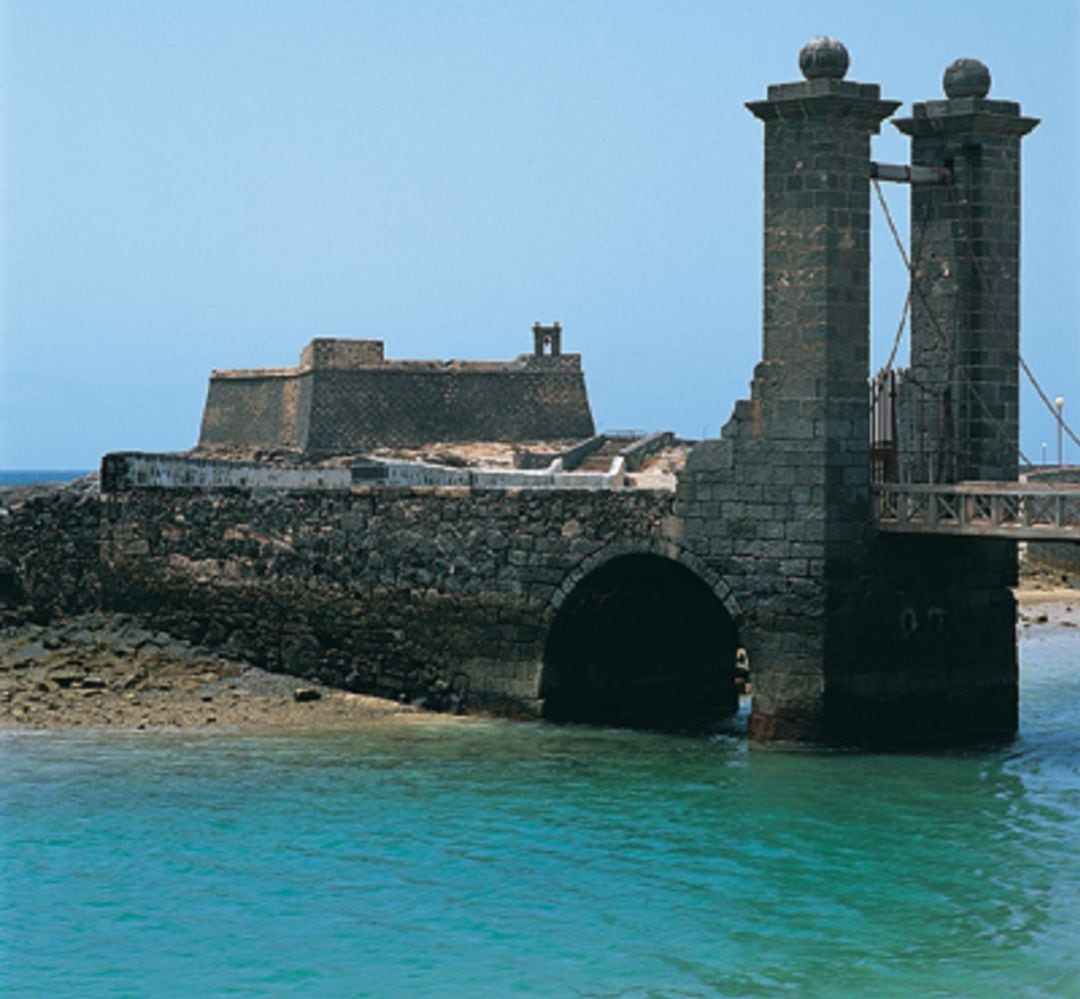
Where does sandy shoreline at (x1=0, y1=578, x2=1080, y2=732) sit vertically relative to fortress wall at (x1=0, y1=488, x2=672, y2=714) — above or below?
below

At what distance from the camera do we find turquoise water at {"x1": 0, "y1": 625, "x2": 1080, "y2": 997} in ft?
53.7

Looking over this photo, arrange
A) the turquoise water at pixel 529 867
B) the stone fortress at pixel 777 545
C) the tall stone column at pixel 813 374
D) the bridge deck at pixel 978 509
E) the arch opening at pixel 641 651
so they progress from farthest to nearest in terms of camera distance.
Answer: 1. the arch opening at pixel 641 651
2. the stone fortress at pixel 777 545
3. the tall stone column at pixel 813 374
4. the bridge deck at pixel 978 509
5. the turquoise water at pixel 529 867

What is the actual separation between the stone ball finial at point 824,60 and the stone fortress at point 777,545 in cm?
3

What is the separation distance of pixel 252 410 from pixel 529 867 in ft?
165

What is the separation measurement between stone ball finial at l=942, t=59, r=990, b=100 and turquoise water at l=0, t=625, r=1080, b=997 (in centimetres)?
764

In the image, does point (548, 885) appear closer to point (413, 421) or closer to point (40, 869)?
point (40, 869)

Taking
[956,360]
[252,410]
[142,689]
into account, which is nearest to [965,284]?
[956,360]

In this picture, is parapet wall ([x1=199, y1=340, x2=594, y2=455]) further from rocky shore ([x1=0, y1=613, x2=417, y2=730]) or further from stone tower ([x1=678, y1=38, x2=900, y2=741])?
stone tower ([x1=678, y1=38, x2=900, y2=741])

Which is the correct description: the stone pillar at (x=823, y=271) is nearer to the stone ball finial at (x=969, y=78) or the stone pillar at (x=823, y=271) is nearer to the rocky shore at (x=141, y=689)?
the stone ball finial at (x=969, y=78)

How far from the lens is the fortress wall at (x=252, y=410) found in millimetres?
65875

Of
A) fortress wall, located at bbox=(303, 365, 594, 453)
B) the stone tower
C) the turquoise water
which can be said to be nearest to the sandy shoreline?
the turquoise water

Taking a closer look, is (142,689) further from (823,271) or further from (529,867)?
(823,271)

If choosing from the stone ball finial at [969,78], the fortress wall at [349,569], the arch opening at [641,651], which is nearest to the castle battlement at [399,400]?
the fortress wall at [349,569]

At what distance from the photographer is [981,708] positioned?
2580 centimetres
